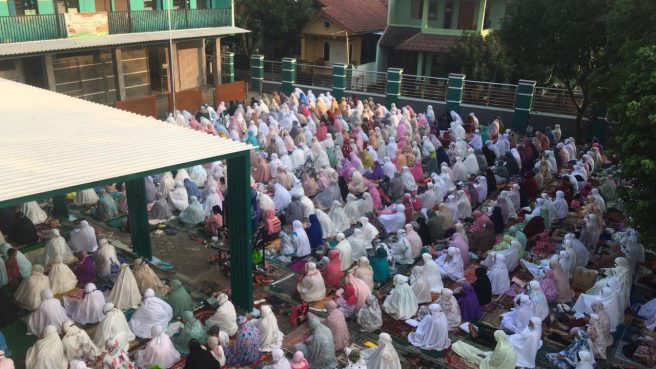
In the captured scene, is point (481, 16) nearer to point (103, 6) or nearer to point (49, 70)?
point (103, 6)

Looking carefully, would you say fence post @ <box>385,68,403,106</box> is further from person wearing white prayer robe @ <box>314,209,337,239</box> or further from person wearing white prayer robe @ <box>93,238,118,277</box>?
person wearing white prayer robe @ <box>93,238,118,277</box>

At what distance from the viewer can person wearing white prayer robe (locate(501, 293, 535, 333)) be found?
383 inches

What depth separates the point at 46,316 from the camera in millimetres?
9172

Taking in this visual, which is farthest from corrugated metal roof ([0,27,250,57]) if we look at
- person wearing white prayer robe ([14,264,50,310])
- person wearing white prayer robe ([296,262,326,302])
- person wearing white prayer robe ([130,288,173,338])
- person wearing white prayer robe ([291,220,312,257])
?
person wearing white prayer robe ([296,262,326,302])

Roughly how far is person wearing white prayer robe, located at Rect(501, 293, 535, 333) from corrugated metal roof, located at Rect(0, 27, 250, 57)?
1782 centimetres

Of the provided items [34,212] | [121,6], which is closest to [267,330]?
[34,212]

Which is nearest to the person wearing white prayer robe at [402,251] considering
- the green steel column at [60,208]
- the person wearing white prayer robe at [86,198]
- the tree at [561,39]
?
the person wearing white prayer robe at [86,198]

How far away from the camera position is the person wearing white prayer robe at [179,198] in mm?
14250

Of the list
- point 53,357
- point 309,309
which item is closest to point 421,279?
point 309,309

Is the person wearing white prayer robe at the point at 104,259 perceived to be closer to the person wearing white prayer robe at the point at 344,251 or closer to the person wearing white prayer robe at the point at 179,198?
the person wearing white prayer robe at the point at 179,198

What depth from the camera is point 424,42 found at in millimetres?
28922

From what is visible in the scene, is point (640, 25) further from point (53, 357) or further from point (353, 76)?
point (353, 76)

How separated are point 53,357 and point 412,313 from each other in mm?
5802

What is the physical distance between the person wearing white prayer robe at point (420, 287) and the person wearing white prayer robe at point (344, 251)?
1.52 meters
